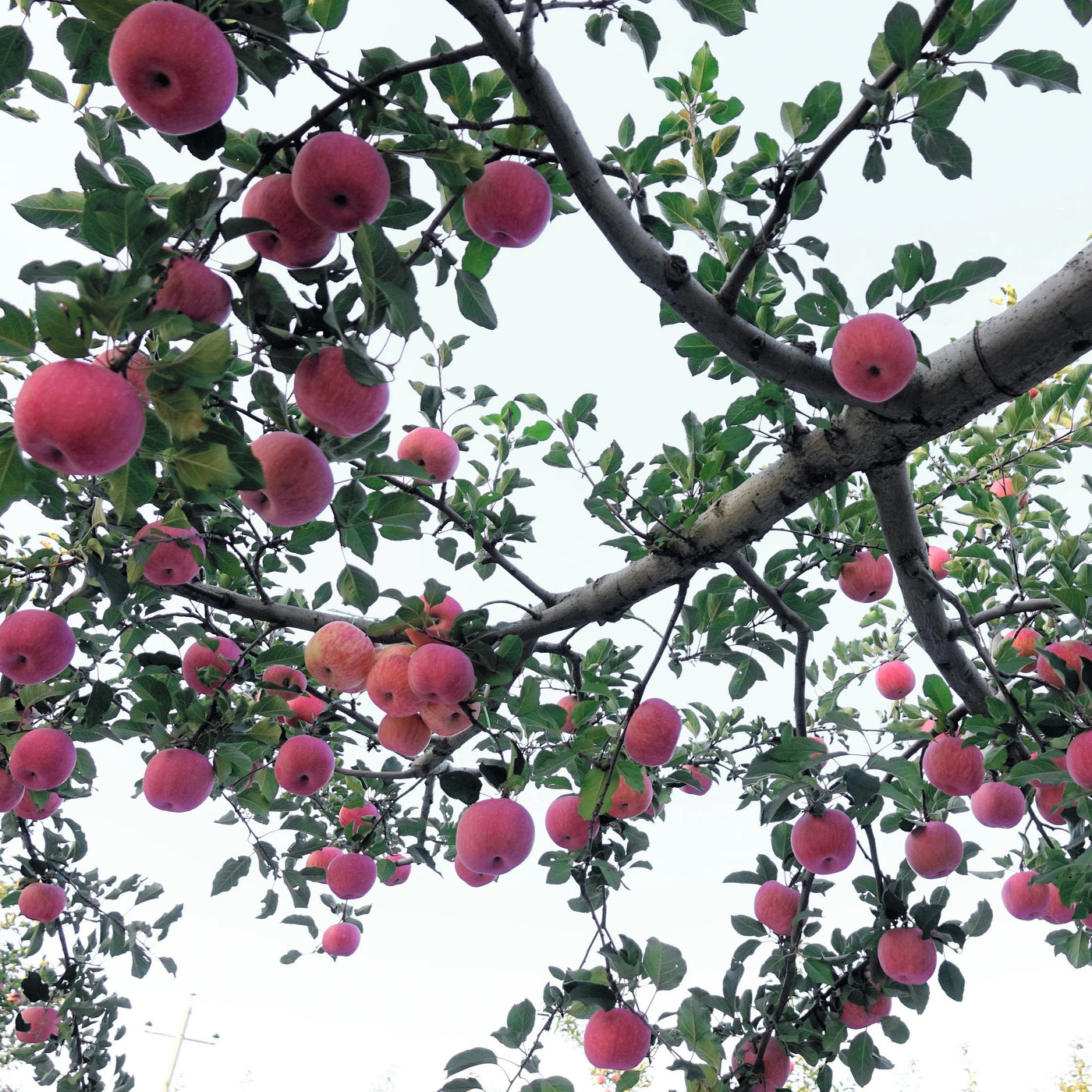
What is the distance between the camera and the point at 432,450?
314cm

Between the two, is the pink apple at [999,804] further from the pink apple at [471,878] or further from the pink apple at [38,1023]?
the pink apple at [38,1023]

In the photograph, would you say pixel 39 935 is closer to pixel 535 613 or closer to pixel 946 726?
pixel 535 613

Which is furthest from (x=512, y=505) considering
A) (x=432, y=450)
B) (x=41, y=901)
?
(x=41, y=901)

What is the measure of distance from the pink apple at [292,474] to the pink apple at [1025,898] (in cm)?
335

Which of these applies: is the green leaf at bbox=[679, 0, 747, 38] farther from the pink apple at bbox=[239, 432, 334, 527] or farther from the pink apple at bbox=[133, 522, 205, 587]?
the pink apple at bbox=[133, 522, 205, 587]

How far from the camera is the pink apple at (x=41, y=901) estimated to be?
3.69m

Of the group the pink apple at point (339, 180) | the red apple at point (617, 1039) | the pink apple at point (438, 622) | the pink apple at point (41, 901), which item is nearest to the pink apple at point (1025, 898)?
the red apple at point (617, 1039)

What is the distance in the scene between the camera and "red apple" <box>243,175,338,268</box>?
4.88 ft

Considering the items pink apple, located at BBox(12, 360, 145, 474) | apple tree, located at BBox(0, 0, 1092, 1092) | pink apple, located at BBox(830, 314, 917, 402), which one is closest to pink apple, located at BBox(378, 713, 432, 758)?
apple tree, located at BBox(0, 0, 1092, 1092)

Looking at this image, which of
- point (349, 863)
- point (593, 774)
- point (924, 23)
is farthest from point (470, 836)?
point (924, 23)

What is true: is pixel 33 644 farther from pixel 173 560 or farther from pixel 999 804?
pixel 999 804

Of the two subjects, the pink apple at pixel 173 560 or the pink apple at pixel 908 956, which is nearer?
the pink apple at pixel 173 560

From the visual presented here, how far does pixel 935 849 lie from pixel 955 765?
468 mm

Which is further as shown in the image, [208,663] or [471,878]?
[471,878]
